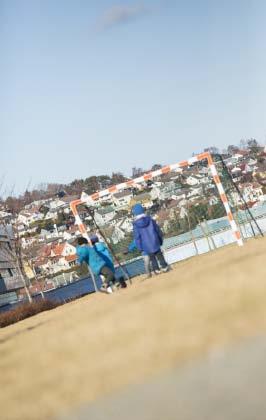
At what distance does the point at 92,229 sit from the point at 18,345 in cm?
1521

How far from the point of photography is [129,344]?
725 centimetres

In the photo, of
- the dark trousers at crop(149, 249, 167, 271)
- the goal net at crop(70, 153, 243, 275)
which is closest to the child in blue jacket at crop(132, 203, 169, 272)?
the dark trousers at crop(149, 249, 167, 271)

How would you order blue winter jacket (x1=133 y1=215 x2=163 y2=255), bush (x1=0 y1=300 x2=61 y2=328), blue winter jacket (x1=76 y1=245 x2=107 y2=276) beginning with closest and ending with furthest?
blue winter jacket (x1=76 y1=245 x2=107 y2=276) → blue winter jacket (x1=133 y1=215 x2=163 y2=255) → bush (x1=0 y1=300 x2=61 y2=328)

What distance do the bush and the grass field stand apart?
14.7 m

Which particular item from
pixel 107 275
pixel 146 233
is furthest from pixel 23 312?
pixel 107 275

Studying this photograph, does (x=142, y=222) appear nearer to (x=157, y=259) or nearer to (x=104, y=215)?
(x=157, y=259)

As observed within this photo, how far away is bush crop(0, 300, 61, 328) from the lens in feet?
77.8

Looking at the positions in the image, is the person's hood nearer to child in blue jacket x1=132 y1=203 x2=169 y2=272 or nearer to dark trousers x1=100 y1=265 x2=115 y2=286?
child in blue jacket x1=132 y1=203 x2=169 y2=272

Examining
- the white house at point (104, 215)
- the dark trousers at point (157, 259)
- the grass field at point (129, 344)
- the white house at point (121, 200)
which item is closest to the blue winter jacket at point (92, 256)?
the dark trousers at point (157, 259)

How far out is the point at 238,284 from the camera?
26.7 feet

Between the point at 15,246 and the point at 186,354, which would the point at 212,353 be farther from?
the point at 15,246

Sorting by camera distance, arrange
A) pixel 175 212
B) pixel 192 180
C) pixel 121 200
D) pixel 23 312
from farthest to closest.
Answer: pixel 121 200, pixel 175 212, pixel 192 180, pixel 23 312

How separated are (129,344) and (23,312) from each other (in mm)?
18371

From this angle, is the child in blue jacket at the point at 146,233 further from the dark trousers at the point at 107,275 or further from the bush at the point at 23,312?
the bush at the point at 23,312
